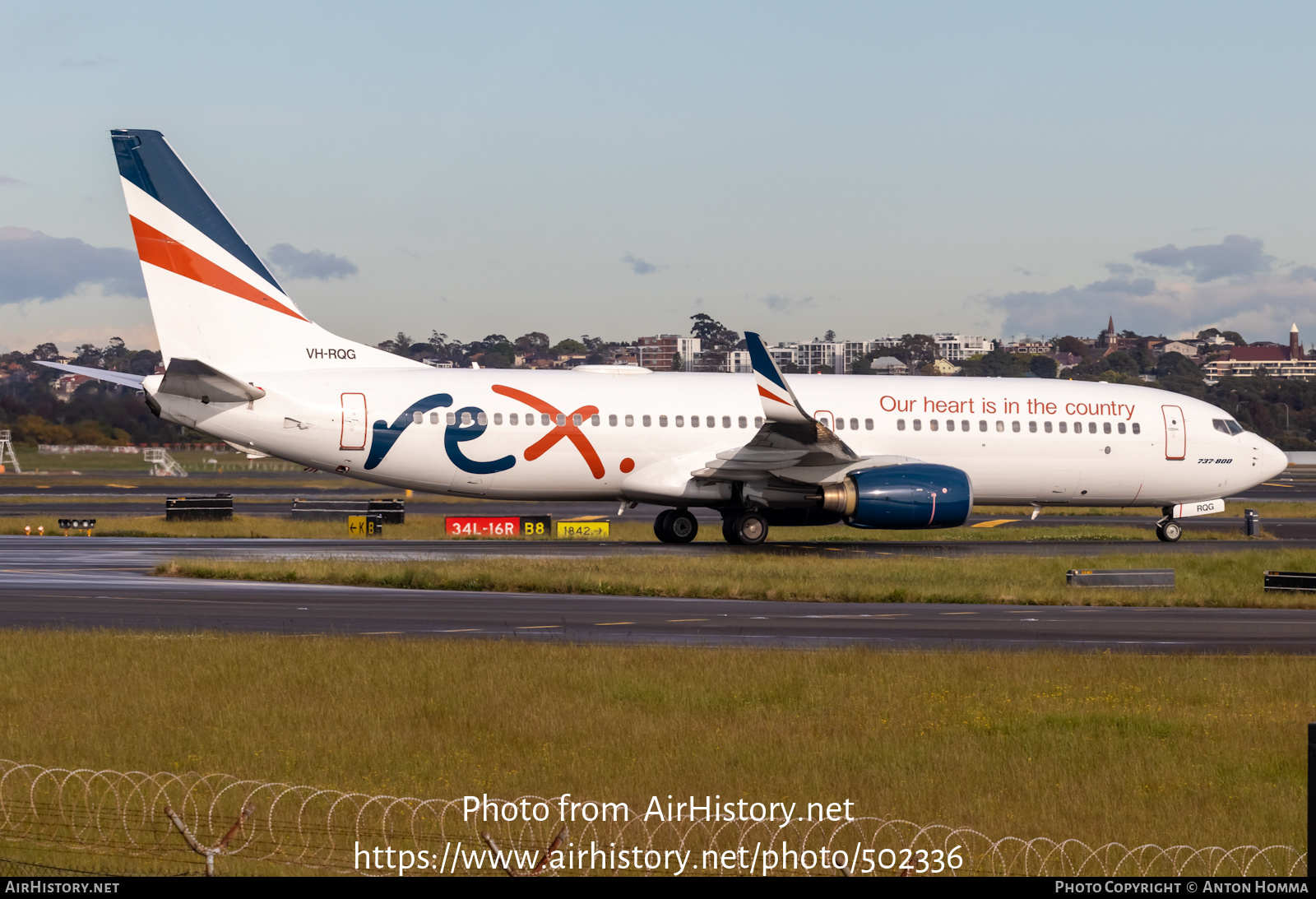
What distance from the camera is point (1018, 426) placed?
123 ft

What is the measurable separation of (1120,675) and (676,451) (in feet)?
64.2

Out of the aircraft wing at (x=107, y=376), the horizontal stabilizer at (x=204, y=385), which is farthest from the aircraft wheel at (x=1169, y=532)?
the aircraft wing at (x=107, y=376)

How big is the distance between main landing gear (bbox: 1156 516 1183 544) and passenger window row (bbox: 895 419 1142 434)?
3338 mm

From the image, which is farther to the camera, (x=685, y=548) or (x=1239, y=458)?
(x=1239, y=458)

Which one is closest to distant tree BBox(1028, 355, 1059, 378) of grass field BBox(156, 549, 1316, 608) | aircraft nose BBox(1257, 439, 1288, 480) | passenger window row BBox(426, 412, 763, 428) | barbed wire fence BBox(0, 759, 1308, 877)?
aircraft nose BBox(1257, 439, 1288, 480)

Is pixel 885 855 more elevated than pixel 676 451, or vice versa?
pixel 676 451

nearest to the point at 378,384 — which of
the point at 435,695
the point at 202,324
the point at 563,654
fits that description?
the point at 202,324

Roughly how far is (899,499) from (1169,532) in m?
11.3

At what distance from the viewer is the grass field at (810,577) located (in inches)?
1029

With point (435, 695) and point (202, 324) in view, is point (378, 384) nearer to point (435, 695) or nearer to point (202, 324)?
point (202, 324)

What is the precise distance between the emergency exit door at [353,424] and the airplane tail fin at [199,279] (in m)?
1.76

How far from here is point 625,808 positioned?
33.9ft

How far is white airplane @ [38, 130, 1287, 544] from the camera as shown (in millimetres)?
33062

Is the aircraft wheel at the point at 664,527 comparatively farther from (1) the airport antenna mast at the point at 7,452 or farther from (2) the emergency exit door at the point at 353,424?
(1) the airport antenna mast at the point at 7,452
